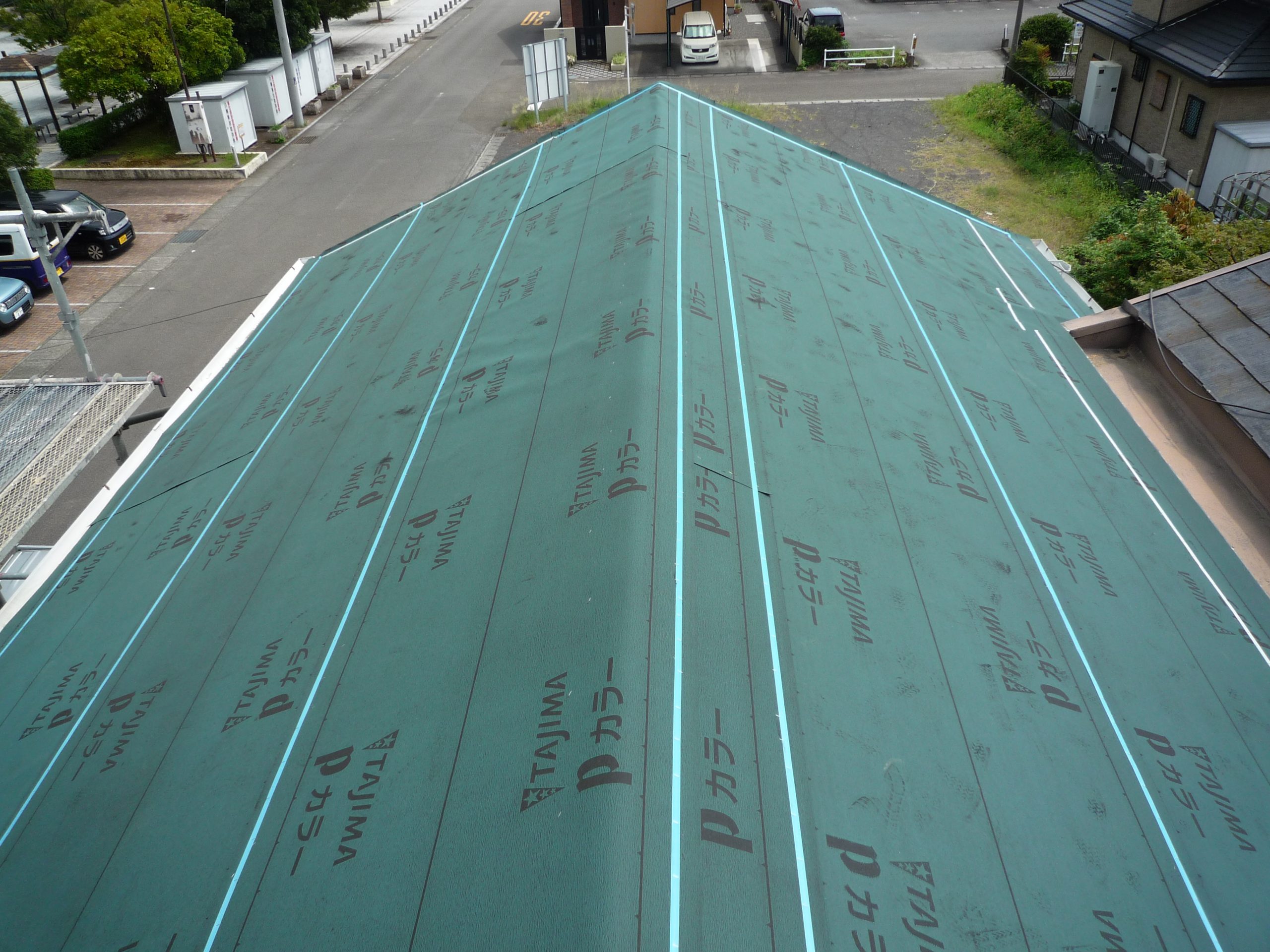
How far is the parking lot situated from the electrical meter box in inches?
928

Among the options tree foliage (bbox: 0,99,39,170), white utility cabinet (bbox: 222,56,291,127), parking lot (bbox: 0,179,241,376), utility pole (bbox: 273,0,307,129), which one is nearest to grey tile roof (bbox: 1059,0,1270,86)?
utility pole (bbox: 273,0,307,129)

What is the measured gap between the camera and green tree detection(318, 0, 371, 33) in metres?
33.6

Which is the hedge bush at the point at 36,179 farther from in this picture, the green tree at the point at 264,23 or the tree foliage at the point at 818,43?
the tree foliage at the point at 818,43

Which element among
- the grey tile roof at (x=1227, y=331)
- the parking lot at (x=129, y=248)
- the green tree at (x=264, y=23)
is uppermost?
the green tree at (x=264, y=23)

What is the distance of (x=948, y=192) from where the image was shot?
2088 centimetres

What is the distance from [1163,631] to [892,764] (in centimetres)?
275

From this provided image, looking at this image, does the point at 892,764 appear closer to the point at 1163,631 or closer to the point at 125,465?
the point at 1163,631

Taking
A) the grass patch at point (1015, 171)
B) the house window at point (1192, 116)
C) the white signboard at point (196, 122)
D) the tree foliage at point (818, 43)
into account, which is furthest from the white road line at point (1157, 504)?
the tree foliage at point (818, 43)

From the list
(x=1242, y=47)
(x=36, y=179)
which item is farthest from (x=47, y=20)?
(x=1242, y=47)

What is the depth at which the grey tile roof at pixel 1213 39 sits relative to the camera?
18.9 meters

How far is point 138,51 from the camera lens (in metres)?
25.0

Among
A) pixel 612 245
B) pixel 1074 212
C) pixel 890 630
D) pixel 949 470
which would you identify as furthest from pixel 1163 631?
pixel 1074 212

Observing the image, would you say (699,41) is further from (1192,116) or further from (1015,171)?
(1192,116)

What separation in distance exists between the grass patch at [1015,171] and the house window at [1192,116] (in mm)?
1740
